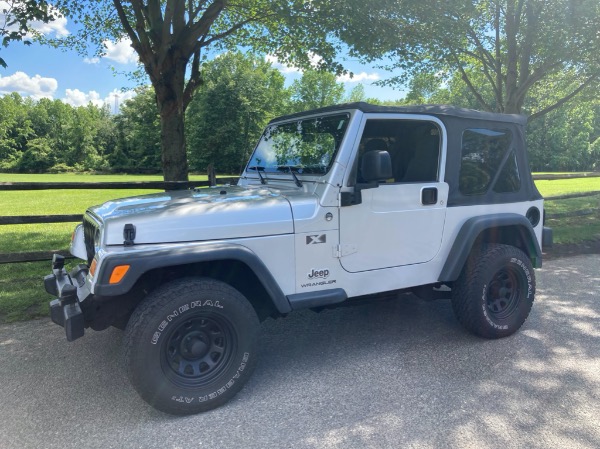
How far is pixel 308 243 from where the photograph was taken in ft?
10.3

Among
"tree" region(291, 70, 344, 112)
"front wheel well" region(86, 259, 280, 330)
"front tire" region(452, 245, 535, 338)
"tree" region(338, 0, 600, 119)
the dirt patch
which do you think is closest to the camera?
"front wheel well" region(86, 259, 280, 330)

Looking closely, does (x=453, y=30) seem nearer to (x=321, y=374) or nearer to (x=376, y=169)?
(x=376, y=169)

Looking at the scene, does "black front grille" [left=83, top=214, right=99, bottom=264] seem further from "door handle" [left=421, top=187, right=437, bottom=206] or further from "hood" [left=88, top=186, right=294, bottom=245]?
"door handle" [left=421, top=187, right=437, bottom=206]

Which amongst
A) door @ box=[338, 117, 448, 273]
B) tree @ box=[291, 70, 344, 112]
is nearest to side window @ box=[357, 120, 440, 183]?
door @ box=[338, 117, 448, 273]

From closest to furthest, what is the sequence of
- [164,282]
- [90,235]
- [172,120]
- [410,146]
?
1. [164,282]
2. [90,235]
3. [410,146]
4. [172,120]

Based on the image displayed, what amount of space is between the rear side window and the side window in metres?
0.30

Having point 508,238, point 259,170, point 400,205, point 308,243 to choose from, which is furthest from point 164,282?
point 508,238

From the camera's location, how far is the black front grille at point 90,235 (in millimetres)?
3232

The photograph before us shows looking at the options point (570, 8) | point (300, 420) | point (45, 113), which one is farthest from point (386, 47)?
point (45, 113)

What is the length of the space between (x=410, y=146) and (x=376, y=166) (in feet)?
3.10

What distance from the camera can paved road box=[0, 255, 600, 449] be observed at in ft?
8.54

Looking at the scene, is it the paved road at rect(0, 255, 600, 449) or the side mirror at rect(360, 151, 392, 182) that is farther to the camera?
the side mirror at rect(360, 151, 392, 182)

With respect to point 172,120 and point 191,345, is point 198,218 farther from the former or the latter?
point 172,120

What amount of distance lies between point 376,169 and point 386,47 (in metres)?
5.26
